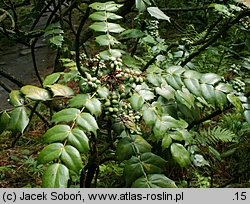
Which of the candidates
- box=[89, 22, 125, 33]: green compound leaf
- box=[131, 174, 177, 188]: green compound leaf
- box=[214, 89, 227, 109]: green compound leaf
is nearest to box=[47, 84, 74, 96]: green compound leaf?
box=[89, 22, 125, 33]: green compound leaf

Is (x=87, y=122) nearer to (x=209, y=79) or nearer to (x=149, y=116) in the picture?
(x=149, y=116)

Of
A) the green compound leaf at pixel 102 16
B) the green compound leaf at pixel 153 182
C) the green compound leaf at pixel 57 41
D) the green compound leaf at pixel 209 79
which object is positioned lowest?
the green compound leaf at pixel 153 182

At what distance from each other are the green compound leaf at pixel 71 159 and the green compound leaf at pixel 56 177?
2 cm

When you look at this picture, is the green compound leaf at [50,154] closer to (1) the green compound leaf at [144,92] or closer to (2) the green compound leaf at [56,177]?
(2) the green compound leaf at [56,177]

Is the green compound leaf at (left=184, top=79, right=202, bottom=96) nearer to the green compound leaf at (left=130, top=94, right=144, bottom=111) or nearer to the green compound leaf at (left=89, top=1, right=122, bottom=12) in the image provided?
the green compound leaf at (left=130, top=94, right=144, bottom=111)

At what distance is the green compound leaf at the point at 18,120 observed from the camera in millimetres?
1200

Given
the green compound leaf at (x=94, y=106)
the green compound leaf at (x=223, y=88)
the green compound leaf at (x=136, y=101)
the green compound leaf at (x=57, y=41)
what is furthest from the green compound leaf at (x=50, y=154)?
the green compound leaf at (x=57, y=41)

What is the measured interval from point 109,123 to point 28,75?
3.89m

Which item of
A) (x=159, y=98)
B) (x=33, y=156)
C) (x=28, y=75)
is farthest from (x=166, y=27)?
(x=159, y=98)

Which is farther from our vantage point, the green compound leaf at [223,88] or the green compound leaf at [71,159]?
the green compound leaf at [223,88]

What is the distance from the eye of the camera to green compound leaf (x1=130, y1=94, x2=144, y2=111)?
1.21 meters

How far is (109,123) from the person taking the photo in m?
1.46

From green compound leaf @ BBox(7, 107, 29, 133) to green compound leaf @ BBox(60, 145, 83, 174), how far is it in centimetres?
21
